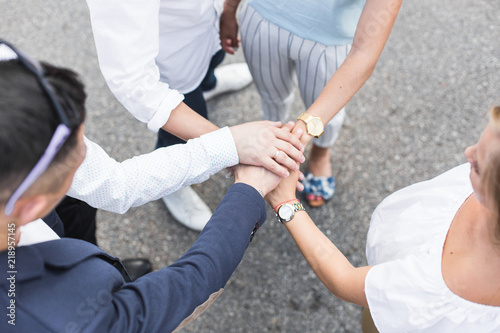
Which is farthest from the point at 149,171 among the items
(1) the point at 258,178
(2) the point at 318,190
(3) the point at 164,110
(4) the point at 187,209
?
(2) the point at 318,190

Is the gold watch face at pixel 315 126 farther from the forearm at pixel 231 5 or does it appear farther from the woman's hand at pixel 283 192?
the forearm at pixel 231 5

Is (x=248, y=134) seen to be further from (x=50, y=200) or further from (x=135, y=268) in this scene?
(x=135, y=268)

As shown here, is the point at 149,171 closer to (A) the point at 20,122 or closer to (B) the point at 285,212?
(B) the point at 285,212

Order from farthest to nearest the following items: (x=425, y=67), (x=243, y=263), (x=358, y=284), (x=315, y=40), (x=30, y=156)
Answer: (x=425, y=67) → (x=243, y=263) → (x=315, y=40) → (x=358, y=284) → (x=30, y=156)

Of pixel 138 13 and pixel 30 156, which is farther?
pixel 138 13

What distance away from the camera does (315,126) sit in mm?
1571

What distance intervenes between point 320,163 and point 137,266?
102cm

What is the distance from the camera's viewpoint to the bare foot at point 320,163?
7.47 feet

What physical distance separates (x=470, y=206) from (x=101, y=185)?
0.97 m

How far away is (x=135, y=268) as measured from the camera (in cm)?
204

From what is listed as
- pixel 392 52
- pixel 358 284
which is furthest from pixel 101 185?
pixel 392 52

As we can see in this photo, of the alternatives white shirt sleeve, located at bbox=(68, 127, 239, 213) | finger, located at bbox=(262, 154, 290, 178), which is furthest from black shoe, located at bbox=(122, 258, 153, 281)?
finger, located at bbox=(262, 154, 290, 178)

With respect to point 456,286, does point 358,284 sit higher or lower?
lower

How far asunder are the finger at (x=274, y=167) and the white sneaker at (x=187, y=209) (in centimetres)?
85
